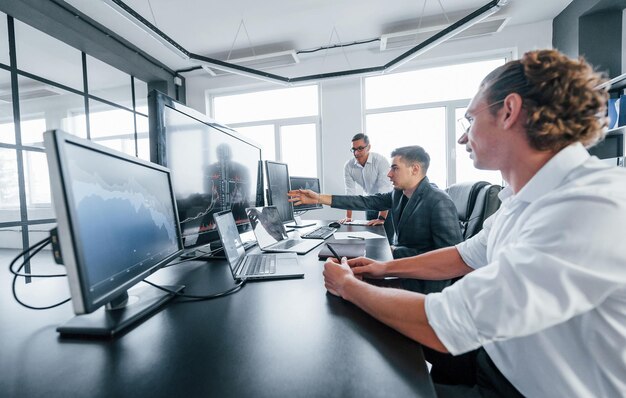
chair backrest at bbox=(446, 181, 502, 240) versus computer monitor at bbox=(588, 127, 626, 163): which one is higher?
computer monitor at bbox=(588, 127, 626, 163)

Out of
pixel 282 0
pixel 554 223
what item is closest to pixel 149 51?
pixel 282 0

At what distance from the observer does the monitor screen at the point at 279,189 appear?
1678 millimetres

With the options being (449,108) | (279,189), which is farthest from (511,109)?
(449,108)

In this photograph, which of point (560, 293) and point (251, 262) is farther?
point (251, 262)

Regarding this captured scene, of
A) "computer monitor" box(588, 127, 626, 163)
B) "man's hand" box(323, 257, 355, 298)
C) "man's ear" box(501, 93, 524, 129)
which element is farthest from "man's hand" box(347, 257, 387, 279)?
"computer monitor" box(588, 127, 626, 163)

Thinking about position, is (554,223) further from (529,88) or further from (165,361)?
(165,361)

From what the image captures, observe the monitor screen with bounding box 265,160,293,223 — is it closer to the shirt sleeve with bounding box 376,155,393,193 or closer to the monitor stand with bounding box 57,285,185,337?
the monitor stand with bounding box 57,285,185,337

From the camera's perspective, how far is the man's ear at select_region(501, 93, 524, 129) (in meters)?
0.66

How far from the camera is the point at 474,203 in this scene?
6.22 feet

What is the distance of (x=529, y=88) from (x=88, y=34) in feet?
14.8

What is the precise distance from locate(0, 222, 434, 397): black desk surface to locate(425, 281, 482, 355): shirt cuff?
56 mm

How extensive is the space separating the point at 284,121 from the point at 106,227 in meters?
4.50

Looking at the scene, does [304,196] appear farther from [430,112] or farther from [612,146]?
[612,146]

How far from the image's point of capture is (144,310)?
→ 0.67 metres
